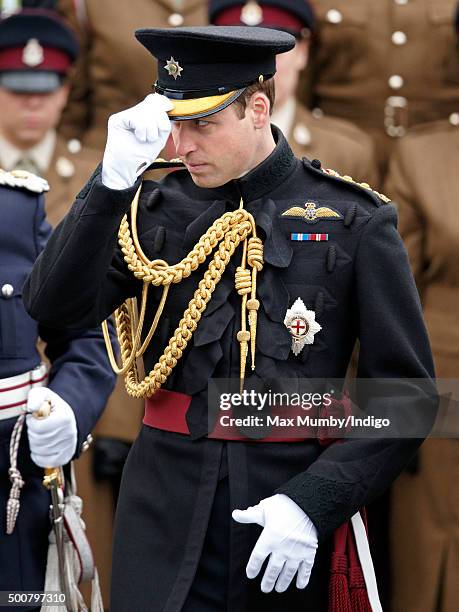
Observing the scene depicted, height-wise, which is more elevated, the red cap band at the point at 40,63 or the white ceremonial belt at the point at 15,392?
the red cap band at the point at 40,63

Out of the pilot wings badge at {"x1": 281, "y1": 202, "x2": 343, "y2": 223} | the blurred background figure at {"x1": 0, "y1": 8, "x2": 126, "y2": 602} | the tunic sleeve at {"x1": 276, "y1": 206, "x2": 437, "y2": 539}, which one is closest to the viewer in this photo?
the tunic sleeve at {"x1": 276, "y1": 206, "x2": 437, "y2": 539}

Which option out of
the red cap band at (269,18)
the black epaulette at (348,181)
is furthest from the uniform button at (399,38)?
the black epaulette at (348,181)

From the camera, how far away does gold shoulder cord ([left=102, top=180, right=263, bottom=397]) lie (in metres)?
3.23

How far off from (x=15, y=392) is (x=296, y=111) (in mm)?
2148

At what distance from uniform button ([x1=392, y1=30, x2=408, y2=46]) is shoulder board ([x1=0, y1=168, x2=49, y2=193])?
2.14 m

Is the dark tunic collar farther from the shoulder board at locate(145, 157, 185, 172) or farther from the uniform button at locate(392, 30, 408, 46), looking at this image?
A: the uniform button at locate(392, 30, 408, 46)

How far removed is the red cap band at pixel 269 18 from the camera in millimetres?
5281

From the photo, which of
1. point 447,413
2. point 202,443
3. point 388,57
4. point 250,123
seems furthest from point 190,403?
point 388,57

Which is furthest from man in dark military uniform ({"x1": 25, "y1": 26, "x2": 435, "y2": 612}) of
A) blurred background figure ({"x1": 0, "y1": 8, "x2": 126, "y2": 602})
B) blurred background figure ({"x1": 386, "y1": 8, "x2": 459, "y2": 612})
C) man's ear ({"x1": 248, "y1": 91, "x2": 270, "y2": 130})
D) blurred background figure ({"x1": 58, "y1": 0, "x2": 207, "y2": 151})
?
blurred background figure ({"x1": 58, "y1": 0, "x2": 207, "y2": 151})

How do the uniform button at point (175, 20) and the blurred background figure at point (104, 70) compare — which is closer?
the blurred background figure at point (104, 70)

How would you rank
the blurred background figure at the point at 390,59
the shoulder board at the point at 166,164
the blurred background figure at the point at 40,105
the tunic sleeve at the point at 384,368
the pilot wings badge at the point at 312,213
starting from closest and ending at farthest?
the tunic sleeve at the point at 384,368, the pilot wings badge at the point at 312,213, the shoulder board at the point at 166,164, the blurred background figure at the point at 40,105, the blurred background figure at the point at 390,59

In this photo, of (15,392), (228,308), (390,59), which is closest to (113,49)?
(390,59)

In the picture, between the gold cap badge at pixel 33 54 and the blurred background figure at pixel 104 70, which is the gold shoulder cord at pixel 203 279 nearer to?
the blurred background figure at pixel 104 70

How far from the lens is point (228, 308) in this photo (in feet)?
10.7
